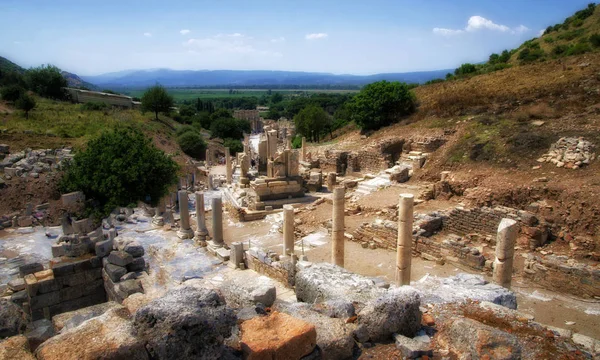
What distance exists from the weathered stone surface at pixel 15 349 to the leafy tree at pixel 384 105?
2836 centimetres

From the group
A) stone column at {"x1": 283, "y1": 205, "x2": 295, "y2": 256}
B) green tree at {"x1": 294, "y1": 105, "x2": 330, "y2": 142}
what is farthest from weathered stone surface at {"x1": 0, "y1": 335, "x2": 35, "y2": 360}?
green tree at {"x1": 294, "y1": 105, "x2": 330, "y2": 142}

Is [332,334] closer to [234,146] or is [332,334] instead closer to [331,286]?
[331,286]

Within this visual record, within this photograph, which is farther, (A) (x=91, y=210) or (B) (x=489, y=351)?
(A) (x=91, y=210)

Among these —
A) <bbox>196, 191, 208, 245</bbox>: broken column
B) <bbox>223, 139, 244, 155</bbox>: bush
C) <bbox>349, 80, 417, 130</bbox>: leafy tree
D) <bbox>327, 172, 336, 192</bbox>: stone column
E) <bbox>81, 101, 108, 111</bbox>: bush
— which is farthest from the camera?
<bbox>223, 139, 244, 155</bbox>: bush

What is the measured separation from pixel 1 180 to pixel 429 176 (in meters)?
21.3

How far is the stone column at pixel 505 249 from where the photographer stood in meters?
9.63

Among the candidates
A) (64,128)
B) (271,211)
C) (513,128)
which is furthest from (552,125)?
(64,128)

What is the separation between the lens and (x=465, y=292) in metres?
7.48

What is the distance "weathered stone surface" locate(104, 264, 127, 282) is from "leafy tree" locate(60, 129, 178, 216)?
30.2ft

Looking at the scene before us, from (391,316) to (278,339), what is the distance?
1675mm

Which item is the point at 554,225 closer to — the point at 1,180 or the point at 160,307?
the point at 160,307

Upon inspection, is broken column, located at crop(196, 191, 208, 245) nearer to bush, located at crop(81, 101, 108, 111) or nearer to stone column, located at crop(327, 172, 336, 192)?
stone column, located at crop(327, 172, 336, 192)

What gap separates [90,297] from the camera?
978 cm

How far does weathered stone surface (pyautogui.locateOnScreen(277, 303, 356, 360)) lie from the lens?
5.05 meters
